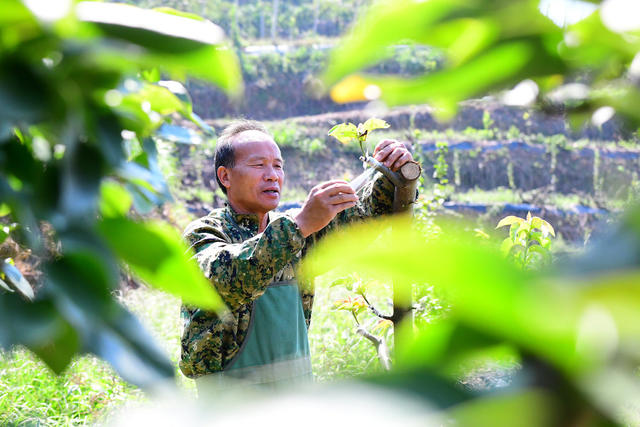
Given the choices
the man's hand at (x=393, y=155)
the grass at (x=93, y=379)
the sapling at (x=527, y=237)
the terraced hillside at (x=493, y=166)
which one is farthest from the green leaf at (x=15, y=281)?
the terraced hillside at (x=493, y=166)

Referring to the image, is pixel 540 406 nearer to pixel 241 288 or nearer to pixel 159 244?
pixel 159 244

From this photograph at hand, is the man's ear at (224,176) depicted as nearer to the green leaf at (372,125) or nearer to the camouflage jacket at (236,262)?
the camouflage jacket at (236,262)

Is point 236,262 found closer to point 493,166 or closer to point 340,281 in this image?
point 340,281

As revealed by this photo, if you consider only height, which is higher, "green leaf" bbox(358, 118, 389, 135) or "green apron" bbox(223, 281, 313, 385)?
"green leaf" bbox(358, 118, 389, 135)

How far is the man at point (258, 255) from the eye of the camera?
1.74 metres

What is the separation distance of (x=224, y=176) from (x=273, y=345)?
0.56 m

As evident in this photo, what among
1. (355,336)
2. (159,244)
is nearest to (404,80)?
(159,244)

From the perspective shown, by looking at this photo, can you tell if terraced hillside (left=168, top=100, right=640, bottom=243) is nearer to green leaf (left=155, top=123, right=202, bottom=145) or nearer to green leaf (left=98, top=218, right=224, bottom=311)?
green leaf (left=155, top=123, right=202, bottom=145)

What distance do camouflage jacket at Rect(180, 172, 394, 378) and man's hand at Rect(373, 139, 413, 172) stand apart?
0.11 m

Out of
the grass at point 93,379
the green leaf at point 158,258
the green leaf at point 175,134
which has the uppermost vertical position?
the green leaf at point 175,134

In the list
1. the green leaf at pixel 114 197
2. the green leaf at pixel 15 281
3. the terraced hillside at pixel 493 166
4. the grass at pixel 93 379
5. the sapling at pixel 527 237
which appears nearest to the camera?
the green leaf at pixel 114 197

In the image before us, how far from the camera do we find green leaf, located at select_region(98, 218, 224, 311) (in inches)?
13.7

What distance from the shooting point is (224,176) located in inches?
88.4

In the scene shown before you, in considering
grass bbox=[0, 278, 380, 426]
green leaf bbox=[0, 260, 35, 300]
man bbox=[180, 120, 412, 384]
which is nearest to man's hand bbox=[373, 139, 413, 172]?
man bbox=[180, 120, 412, 384]
